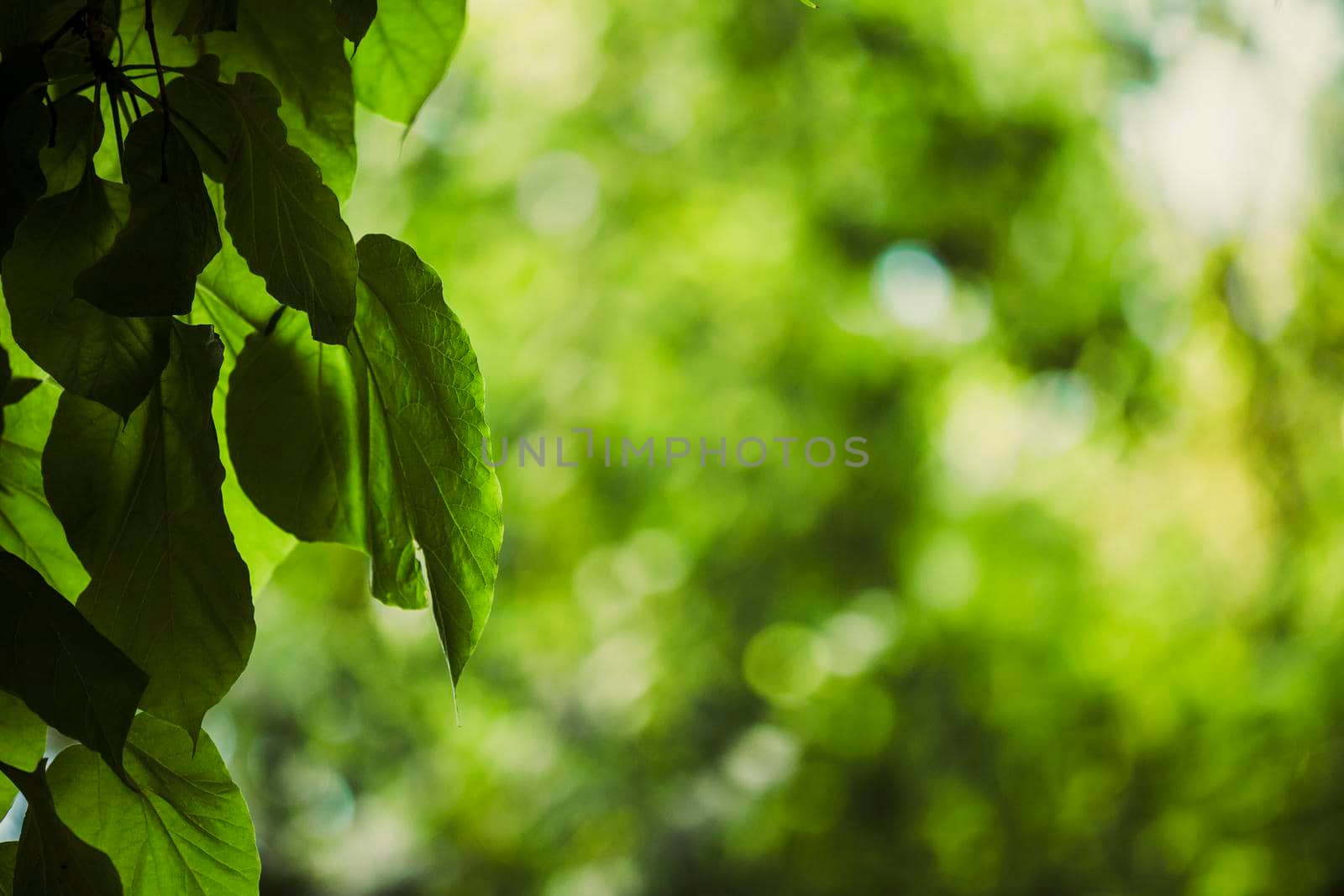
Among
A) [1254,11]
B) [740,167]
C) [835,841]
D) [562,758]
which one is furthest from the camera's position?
[740,167]

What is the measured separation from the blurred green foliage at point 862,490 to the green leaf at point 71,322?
1.40m

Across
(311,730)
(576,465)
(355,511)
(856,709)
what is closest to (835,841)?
(856,709)

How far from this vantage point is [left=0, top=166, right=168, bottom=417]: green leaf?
159mm

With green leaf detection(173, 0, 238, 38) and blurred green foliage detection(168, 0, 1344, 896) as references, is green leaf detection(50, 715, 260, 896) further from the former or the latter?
blurred green foliage detection(168, 0, 1344, 896)

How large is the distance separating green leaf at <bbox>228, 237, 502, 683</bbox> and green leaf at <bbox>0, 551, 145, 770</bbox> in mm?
48

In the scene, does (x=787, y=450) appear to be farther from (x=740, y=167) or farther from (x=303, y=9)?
(x=303, y=9)

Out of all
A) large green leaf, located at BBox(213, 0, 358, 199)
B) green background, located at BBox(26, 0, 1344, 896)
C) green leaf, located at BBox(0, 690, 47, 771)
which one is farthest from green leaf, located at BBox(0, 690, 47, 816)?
green background, located at BBox(26, 0, 1344, 896)

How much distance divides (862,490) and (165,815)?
5.37ft

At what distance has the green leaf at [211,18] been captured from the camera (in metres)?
0.16

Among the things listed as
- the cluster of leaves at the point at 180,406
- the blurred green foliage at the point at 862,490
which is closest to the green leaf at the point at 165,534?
the cluster of leaves at the point at 180,406

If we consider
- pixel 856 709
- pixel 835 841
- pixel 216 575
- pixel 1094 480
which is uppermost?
pixel 1094 480

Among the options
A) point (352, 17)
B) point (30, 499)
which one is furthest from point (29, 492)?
point (352, 17)

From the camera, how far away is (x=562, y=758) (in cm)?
168

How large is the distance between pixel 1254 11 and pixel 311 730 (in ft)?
5.99
